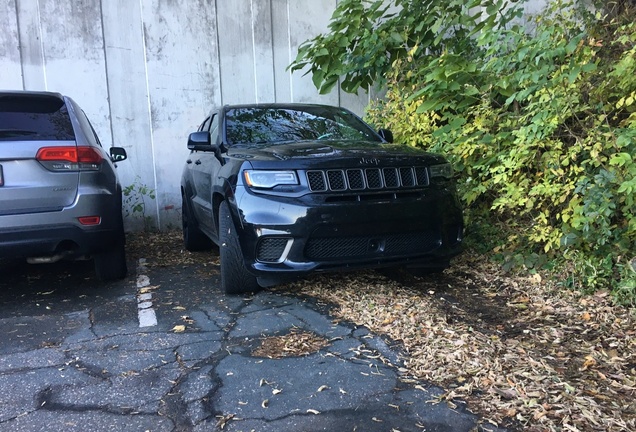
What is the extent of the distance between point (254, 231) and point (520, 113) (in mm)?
3034

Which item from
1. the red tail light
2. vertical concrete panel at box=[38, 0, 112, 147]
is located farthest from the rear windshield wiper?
vertical concrete panel at box=[38, 0, 112, 147]

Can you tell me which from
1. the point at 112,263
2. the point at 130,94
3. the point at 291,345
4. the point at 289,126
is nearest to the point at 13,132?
the point at 112,263

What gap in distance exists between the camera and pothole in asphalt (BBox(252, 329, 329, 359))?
3.10 meters

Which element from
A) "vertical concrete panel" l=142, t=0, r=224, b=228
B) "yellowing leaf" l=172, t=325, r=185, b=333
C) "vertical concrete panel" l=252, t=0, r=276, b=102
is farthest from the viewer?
"vertical concrete panel" l=252, t=0, r=276, b=102

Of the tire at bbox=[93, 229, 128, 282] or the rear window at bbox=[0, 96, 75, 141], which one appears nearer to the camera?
the rear window at bbox=[0, 96, 75, 141]

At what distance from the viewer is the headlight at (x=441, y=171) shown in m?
4.03

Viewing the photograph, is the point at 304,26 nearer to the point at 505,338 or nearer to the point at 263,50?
the point at 263,50

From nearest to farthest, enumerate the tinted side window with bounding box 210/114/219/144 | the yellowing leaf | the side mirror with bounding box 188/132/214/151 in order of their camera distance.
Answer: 1. the yellowing leaf
2. the side mirror with bounding box 188/132/214/151
3. the tinted side window with bounding box 210/114/219/144

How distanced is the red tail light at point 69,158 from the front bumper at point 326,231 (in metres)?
1.19

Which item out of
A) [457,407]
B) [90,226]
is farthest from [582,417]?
[90,226]

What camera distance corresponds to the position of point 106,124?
715 centimetres

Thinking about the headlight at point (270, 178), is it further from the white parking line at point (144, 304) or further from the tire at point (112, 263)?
the tire at point (112, 263)

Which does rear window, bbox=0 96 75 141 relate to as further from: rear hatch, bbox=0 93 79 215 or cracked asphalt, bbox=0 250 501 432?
cracked asphalt, bbox=0 250 501 432

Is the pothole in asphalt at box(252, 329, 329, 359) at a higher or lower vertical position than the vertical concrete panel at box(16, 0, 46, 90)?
lower
